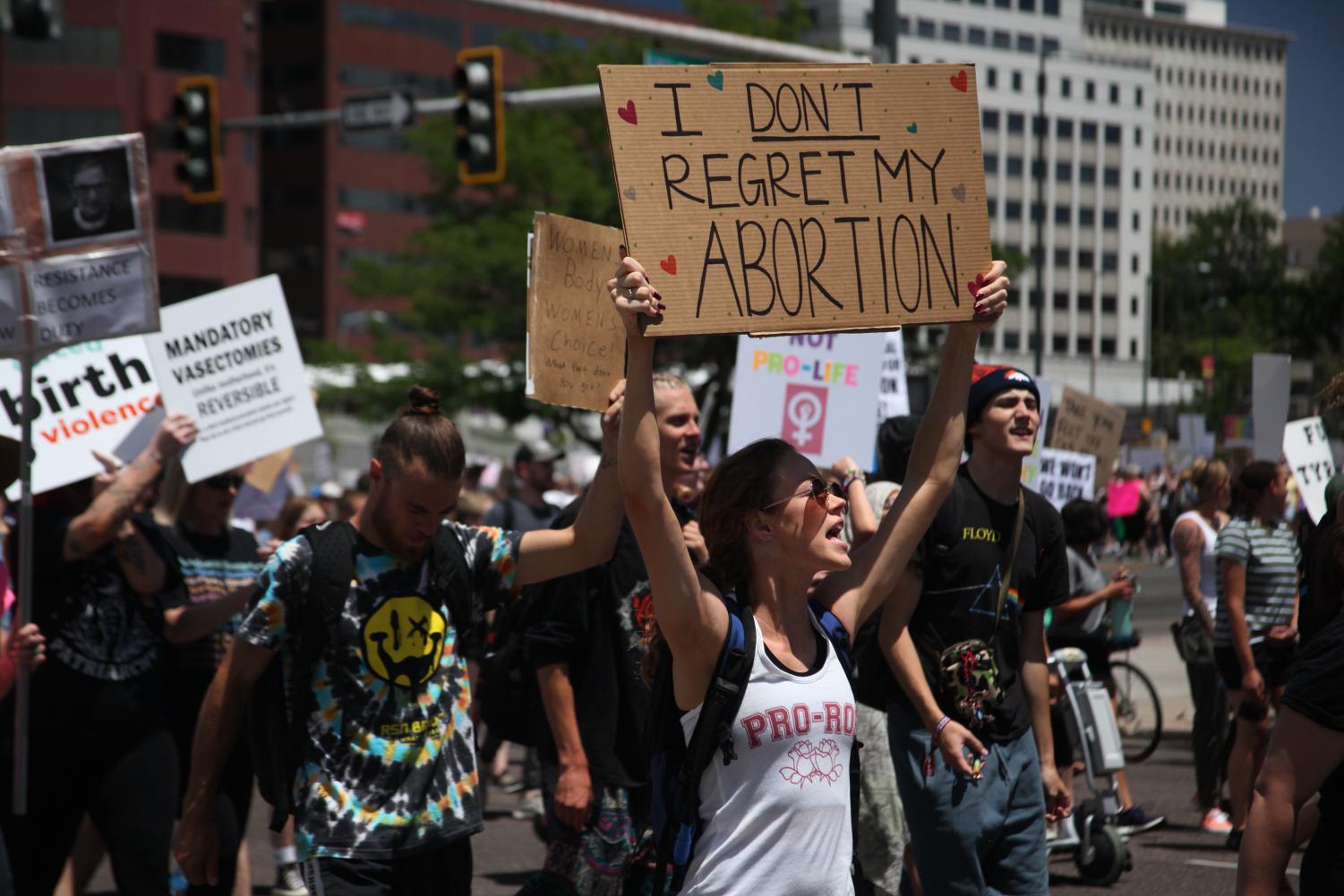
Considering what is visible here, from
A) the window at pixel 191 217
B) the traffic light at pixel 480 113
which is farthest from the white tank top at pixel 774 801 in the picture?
the window at pixel 191 217

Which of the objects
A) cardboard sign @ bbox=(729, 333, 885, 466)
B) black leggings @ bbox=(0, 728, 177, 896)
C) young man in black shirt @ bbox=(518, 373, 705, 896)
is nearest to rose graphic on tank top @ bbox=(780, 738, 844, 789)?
young man in black shirt @ bbox=(518, 373, 705, 896)

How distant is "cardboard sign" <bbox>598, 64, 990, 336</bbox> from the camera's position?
352cm

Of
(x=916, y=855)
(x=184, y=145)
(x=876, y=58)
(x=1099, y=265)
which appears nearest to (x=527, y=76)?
(x=184, y=145)

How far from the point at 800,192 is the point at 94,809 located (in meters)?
3.12

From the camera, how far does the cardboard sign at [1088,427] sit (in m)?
11.0

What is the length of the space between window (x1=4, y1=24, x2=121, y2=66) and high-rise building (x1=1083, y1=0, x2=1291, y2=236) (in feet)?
370

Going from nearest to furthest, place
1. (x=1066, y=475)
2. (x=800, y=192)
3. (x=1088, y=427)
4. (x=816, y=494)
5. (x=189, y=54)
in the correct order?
(x=816, y=494) < (x=800, y=192) < (x=1066, y=475) < (x=1088, y=427) < (x=189, y=54)

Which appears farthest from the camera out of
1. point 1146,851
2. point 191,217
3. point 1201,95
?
point 1201,95

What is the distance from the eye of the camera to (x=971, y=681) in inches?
185

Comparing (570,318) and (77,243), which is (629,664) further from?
(77,243)

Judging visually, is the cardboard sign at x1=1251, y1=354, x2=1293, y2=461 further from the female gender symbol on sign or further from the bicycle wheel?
the bicycle wheel

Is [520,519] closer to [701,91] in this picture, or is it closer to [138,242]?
[138,242]

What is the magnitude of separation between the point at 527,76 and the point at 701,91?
118 feet

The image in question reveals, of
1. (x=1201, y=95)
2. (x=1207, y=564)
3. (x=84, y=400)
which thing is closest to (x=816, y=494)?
(x=84, y=400)
